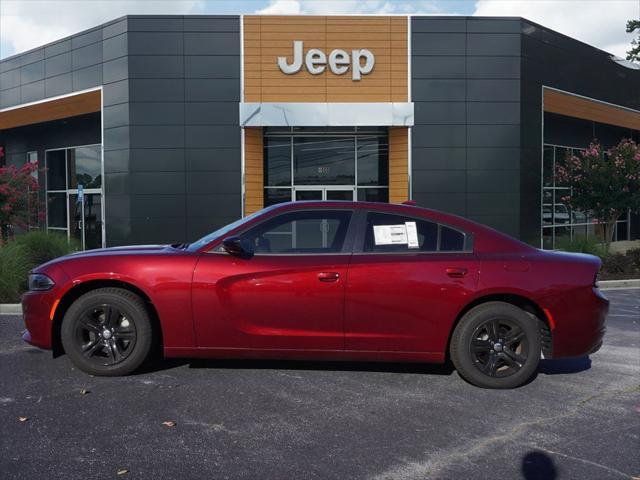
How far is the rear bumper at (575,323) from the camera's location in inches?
184

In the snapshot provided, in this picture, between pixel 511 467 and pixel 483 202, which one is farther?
pixel 483 202

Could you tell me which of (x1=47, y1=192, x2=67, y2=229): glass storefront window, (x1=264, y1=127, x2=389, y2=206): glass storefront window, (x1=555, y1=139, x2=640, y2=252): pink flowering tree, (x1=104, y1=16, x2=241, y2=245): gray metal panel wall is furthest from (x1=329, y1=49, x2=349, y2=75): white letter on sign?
(x1=47, y1=192, x2=67, y2=229): glass storefront window

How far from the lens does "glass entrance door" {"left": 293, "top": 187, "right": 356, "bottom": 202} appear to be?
17.5m

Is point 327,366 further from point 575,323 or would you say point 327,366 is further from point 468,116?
point 468,116

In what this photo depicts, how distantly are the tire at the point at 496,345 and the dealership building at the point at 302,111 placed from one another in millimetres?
11993

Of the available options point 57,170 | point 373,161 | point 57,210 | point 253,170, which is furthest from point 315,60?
point 57,210

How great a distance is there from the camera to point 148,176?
53.9ft

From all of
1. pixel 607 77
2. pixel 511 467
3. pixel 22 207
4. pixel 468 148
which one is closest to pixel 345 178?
pixel 468 148

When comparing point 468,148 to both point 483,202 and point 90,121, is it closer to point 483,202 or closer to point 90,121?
point 483,202

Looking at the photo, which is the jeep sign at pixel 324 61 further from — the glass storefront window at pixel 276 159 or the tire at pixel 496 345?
the tire at pixel 496 345

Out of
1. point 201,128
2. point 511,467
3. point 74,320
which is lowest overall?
point 511,467

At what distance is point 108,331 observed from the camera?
484 cm

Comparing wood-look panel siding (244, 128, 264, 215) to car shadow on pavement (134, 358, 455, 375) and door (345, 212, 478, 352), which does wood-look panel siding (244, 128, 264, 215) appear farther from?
door (345, 212, 478, 352)

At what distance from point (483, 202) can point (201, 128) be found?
848 cm
